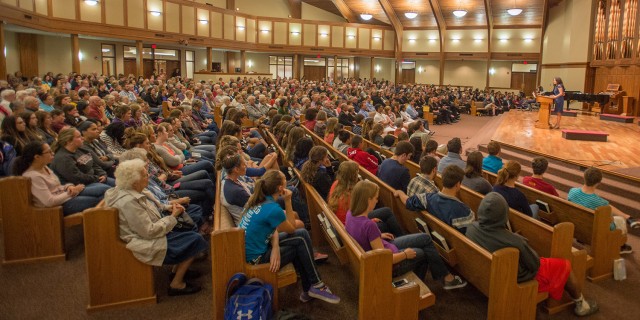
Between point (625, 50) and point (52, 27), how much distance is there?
1665 cm

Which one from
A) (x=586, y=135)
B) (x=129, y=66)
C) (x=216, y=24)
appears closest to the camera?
(x=586, y=135)

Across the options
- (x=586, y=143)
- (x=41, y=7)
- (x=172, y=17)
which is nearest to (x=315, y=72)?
(x=172, y=17)

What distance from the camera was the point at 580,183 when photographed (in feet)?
19.4

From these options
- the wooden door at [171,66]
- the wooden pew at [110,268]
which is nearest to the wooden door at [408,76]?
the wooden door at [171,66]

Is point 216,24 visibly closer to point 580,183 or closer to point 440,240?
point 580,183

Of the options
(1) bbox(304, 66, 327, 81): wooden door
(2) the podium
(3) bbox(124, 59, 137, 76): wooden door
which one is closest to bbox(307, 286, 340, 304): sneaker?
(2) the podium

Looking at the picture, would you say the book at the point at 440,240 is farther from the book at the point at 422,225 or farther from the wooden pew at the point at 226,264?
the wooden pew at the point at 226,264

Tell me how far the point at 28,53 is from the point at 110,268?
14507mm

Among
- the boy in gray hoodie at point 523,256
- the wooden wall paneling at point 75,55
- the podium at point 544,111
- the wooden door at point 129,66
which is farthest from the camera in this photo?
the wooden door at point 129,66

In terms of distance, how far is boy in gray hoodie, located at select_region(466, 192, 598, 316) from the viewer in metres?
2.70

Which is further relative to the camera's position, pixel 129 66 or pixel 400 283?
pixel 129 66

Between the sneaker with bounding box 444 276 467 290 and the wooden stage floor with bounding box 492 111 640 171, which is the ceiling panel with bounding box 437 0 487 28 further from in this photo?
the sneaker with bounding box 444 276 467 290

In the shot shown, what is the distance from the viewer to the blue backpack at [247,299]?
2.43m

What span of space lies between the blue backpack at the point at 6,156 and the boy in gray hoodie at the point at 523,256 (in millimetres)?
4020
